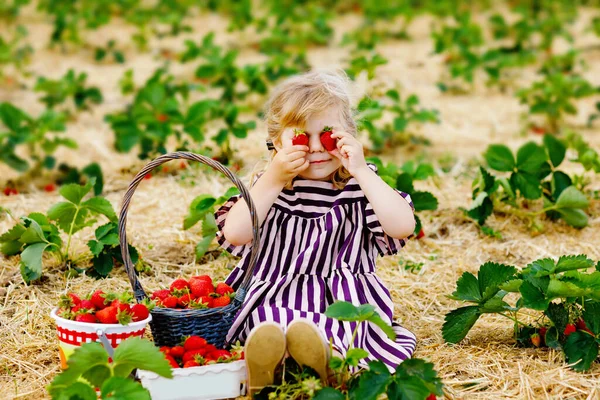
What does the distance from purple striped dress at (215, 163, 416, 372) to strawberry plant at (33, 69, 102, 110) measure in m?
3.56

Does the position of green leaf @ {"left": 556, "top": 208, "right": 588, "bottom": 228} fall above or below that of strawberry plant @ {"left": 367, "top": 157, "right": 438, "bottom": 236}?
below

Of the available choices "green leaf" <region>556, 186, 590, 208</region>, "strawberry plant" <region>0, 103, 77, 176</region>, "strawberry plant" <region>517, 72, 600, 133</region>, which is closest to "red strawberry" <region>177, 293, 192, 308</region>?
"green leaf" <region>556, 186, 590, 208</region>

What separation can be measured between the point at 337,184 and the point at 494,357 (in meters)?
0.79

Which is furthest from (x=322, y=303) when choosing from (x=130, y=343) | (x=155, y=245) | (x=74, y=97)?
(x=74, y=97)

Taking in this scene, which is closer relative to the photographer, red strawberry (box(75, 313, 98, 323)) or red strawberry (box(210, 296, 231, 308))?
red strawberry (box(75, 313, 98, 323))

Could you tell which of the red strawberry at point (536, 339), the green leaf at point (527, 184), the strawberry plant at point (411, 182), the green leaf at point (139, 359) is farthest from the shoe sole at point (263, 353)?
the green leaf at point (527, 184)

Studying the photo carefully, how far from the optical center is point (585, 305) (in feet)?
8.41

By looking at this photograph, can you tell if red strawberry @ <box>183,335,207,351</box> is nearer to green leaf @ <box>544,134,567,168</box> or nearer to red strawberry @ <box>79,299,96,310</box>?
red strawberry @ <box>79,299,96,310</box>

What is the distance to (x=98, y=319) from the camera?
2418 millimetres

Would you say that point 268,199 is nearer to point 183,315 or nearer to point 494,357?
→ point 183,315

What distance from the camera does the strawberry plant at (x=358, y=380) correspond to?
2.16 meters

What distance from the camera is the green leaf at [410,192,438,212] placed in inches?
141

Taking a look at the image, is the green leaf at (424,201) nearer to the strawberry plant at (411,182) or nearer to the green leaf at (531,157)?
the strawberry plant at (411,182)

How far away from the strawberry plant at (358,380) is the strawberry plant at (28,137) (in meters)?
2.95
